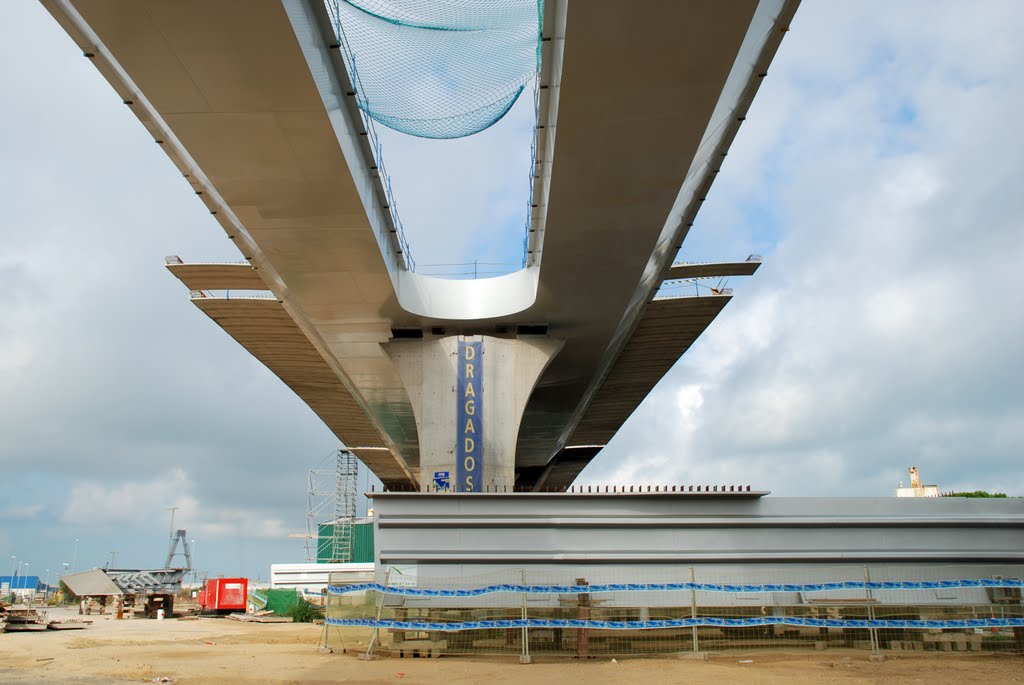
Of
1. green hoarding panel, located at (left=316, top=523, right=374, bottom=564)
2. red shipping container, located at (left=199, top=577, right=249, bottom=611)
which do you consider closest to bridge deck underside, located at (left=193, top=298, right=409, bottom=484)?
red shipping container, located at (left=199, top=577, right=249, bottom=611)

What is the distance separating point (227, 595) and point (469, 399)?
26.9 m

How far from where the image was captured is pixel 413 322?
27.2 m

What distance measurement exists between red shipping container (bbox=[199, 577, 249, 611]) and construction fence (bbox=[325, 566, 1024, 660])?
3198cm

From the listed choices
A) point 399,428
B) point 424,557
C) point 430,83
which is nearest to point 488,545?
point 424,557

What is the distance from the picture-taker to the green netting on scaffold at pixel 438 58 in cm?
1477

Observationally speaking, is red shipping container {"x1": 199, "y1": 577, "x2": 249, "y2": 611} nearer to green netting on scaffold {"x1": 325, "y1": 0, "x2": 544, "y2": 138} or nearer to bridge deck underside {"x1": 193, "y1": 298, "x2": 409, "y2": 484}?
bridge deck underside {"x1": 193, "y1": 298, "x2": 409, "y2": 484}

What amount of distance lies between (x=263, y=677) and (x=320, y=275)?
12880mm

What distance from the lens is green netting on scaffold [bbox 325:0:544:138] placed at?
14.8m

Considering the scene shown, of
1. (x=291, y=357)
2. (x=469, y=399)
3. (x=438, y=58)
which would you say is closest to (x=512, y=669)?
(x=438, y=58)

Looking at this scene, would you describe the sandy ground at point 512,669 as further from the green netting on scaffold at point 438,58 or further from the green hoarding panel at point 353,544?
the green hoarding panel at point 353,544

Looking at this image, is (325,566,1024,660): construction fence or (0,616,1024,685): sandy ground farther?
(325,566,1024,660): construction fence

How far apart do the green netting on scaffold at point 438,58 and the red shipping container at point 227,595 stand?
35.4 meters

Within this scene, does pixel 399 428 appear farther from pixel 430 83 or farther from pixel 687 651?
pixel 687 651

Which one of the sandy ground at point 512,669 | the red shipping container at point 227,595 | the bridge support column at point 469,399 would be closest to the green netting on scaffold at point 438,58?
the bridge support column at point 469,399
